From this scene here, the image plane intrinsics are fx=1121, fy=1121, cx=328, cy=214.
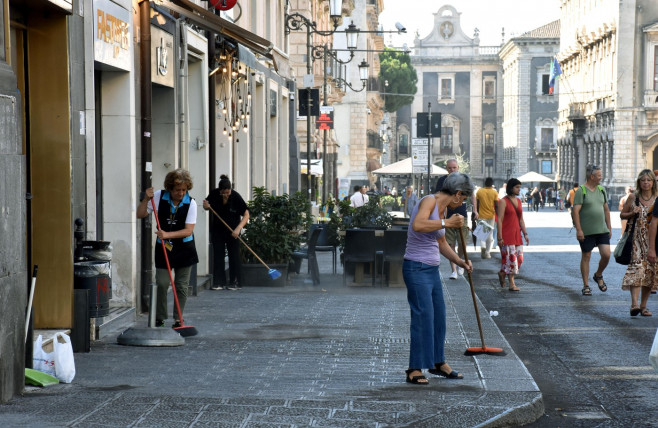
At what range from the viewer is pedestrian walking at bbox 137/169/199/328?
411 inches

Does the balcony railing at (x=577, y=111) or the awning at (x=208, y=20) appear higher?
the balcony railing at (x=577, y=111)

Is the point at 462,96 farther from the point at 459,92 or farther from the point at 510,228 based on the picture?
the point at 510,228

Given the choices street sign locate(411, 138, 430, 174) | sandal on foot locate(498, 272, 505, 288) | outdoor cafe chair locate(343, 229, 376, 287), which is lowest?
sandal on foot locate(498, 272, 505, 288)

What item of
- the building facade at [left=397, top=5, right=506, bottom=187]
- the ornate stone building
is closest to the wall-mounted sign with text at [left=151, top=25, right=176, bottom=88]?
the ornate stone building

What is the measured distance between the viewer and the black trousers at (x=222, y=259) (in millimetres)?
15773

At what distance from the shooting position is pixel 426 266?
830 cm

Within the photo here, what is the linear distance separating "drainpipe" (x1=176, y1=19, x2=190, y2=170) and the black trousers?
1262mm

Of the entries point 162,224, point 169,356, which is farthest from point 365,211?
point 169,356

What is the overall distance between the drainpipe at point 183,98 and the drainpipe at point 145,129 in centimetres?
210

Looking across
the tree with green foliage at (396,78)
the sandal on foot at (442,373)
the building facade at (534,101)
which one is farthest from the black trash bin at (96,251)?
the building facade at (534,101)

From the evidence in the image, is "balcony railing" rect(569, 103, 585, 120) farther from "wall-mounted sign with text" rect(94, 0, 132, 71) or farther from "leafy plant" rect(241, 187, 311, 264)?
"wall-mounted sign with text" rect(94, 0, 132, 71)

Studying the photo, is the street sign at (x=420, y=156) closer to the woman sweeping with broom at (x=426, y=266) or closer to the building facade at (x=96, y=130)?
the building facade at (x=96, y=130)

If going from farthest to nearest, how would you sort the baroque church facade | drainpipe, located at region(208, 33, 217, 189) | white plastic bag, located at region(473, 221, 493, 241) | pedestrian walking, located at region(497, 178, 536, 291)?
the baroque church facade
white plastic bag, located at region(473, 221, 493, 241)
drainpipe, located at region(208, 33, 217, 189)
pedestrian walking, located at region(497, 178, 536, 291)

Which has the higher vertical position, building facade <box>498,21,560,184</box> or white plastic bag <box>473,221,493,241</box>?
building facade <box>498,21,560,184</box>
